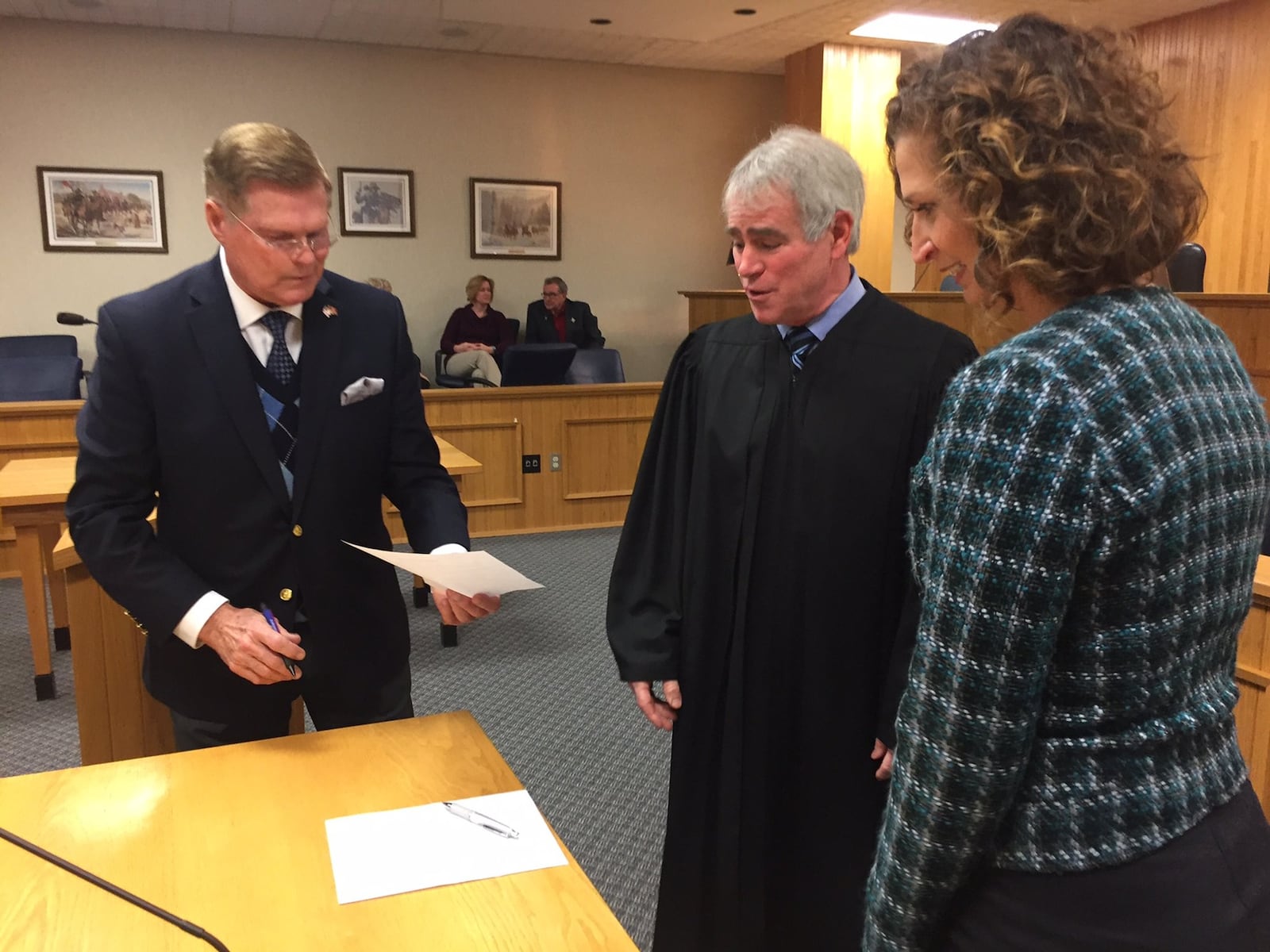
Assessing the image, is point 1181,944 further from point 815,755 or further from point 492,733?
point 492,733

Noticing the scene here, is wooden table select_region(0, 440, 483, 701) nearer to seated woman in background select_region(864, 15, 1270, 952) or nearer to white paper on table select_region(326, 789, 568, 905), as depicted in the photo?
white paper on table select_region(326, 789, 568, 905)

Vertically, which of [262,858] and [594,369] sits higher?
[594,369]

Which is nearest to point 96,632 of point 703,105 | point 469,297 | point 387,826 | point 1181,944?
point 387,826

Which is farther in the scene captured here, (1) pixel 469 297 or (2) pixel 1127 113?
(1) pixel 469 297

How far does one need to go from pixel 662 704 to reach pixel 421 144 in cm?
725

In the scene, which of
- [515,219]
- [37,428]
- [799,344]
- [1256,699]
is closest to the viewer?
[799,344]

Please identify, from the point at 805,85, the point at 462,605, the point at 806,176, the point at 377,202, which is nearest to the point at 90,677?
the point at 462,605

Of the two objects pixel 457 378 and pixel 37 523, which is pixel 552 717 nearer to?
pixel 37 523

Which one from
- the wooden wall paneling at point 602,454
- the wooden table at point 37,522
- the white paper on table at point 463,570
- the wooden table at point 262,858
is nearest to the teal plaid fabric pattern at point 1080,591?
the wooden table at point 262,858

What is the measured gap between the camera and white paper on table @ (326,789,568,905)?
1.09 meters

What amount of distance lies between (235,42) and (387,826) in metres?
7.74

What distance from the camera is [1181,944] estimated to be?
80cm

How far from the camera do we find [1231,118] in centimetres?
693

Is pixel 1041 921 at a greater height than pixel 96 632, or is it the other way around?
pixel 1041 921
